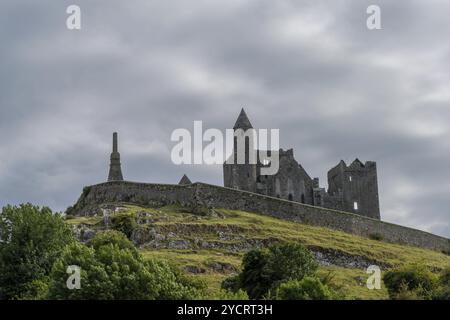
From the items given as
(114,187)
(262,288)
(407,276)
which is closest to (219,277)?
(262,288)

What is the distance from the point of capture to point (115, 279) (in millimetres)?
44188

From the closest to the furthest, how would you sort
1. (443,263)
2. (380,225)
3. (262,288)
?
(262,288) < (443,263) < (380,225)

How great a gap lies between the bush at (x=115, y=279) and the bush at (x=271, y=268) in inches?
348

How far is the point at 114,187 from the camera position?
8769 cm

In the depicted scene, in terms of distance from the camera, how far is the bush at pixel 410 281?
61.5 meters

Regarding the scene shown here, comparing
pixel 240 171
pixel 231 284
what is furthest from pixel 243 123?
pixel 231 284

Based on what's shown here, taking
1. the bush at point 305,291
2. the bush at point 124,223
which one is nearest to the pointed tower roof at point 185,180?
the bush at point 124,223

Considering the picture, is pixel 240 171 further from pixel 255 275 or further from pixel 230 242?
pixel 255 275

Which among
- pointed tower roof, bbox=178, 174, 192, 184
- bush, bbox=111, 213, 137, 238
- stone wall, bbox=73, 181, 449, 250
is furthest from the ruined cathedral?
bush, bbox=111, 213, 137, 238

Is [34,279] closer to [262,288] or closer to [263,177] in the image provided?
[262,288]

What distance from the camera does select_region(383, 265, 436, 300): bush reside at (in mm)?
61466

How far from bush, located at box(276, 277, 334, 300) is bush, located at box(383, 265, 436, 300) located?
1684cm
